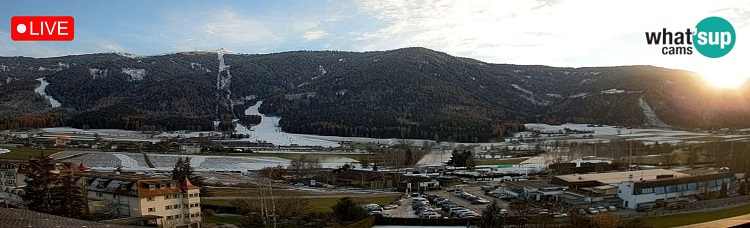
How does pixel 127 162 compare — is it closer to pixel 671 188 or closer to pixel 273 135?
pixel 273 135

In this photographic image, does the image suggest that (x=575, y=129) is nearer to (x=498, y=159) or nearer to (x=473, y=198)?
(x=498, y=159)

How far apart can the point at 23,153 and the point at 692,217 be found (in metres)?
74.4

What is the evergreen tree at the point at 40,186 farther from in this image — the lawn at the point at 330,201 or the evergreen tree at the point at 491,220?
the evergreen tree at the point at 491,220

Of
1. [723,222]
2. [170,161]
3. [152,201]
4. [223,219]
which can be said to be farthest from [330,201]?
[170,161]

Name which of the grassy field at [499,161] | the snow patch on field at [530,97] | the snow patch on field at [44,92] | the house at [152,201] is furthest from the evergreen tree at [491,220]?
the snow patch on field at [44,92]

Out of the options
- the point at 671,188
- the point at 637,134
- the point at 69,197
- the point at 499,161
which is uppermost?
the point at 637,134

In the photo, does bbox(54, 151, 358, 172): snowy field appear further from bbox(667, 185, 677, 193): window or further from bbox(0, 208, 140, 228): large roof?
bbox(0, 208, 140, 228): large roof

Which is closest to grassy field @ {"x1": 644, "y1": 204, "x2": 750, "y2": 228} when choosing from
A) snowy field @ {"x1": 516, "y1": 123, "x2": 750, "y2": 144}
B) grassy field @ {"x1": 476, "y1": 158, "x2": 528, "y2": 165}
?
grassy field @ {"x1": 476, "y1": 158, "x2": 528, "y2": 165}

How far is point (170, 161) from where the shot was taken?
243ft

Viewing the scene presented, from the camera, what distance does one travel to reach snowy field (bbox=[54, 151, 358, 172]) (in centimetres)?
6856

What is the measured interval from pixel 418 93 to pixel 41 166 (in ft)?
449

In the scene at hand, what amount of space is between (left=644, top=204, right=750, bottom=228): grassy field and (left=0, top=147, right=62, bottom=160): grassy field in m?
65.0

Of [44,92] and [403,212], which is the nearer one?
[403,212]

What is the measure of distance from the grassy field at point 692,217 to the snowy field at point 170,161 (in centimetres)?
4258
